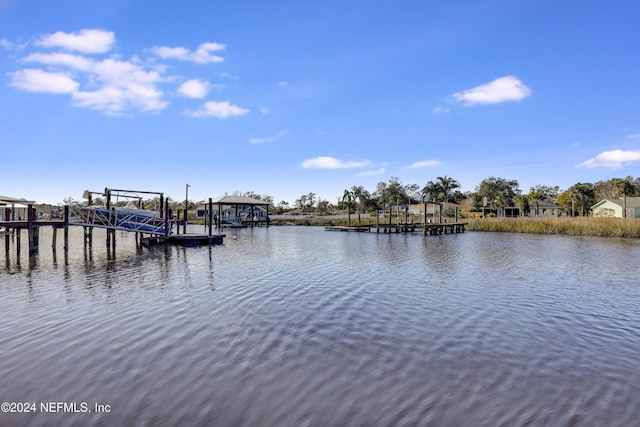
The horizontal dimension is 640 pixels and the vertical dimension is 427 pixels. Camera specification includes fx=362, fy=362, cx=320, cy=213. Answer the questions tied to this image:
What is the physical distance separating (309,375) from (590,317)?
900 centimetres

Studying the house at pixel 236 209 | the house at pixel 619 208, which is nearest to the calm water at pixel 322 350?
the house at pixel 236 209

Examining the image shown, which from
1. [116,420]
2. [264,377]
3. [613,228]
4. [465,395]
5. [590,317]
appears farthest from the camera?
[613,228]

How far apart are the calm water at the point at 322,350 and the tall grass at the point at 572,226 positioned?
105 feet

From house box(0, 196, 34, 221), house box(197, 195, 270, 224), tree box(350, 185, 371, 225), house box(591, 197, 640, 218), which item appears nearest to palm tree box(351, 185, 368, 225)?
tree box(350, 185, 371, 225)

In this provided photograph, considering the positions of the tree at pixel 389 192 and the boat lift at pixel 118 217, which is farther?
the tree at pixel 389 192

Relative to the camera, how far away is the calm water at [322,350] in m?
5.57

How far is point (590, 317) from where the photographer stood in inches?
416

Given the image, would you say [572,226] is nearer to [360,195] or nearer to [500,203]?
[500,203]

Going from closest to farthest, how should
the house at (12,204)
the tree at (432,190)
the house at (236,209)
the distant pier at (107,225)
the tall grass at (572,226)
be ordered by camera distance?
the house at (12,204)
the distant pier at (107,225)
the tall grass at (572,226)
the house at (236,209)
the tree at (432,190)

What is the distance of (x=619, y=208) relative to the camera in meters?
62.5

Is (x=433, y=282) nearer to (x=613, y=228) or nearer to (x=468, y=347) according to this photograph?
(x=468, y=347)

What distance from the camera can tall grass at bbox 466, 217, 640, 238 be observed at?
4084cm

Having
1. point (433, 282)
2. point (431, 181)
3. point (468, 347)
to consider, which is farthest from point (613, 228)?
point (431, 181)

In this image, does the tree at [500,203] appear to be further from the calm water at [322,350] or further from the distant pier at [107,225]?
the calm water at [322,350]
